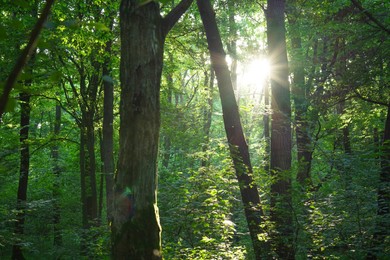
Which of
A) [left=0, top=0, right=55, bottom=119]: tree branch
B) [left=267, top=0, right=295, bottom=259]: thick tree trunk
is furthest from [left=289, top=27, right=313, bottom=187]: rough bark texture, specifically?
[left=0, top=0, right=55, bottom=119]: tree branch

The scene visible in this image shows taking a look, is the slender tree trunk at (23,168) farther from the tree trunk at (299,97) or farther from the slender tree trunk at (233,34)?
the tree trunk at (299,97)

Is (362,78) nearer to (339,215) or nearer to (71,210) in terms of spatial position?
(339,215)

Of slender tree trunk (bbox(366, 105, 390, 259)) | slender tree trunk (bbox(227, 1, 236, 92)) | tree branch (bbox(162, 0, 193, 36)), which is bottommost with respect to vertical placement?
slender tree trunk (bbox(366, 105, 390, 259))

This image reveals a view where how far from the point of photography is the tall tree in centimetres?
388

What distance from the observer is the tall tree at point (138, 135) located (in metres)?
3.88

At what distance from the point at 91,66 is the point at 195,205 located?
689 cm

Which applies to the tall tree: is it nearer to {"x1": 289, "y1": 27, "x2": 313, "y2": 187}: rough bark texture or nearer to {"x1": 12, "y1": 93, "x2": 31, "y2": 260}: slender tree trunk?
{"x1": 289, "y1": 27, "x2": 313, "y2": 187}: rough bark texture

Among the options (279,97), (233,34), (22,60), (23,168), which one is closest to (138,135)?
(22,60)

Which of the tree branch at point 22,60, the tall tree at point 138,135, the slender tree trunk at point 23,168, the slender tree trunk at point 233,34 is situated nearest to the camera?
the tree branch at point 22,60

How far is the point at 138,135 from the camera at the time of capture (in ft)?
13.1

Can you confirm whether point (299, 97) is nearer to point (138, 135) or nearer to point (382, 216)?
Answer: point (382, 216)

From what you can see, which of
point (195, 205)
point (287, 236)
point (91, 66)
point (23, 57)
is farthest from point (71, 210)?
point (23, 57)

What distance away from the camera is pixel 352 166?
6.72 metres

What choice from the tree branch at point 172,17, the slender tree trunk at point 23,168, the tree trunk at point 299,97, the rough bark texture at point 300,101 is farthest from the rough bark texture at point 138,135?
the slender tree trunk at point 23,168
